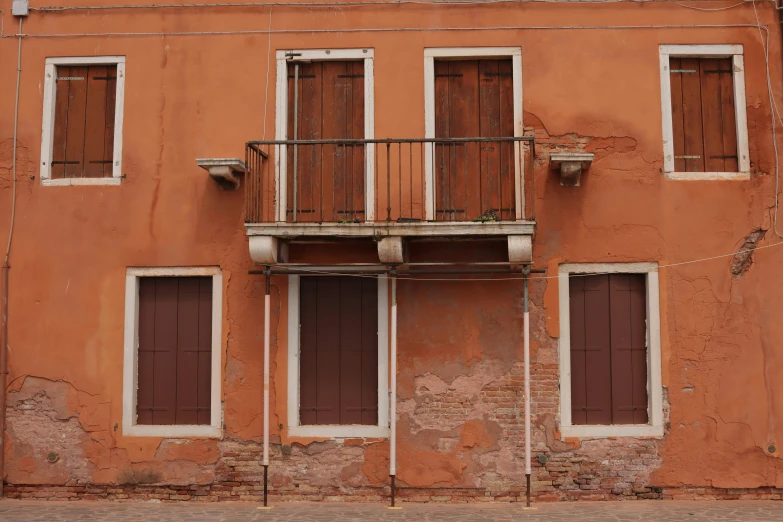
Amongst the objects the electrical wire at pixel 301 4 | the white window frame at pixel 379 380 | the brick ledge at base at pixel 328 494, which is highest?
the electrical wire at pixel 301 4

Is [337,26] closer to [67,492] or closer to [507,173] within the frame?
[507,173]

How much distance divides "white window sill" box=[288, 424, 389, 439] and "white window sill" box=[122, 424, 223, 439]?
0.86 metres

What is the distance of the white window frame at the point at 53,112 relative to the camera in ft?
28.8

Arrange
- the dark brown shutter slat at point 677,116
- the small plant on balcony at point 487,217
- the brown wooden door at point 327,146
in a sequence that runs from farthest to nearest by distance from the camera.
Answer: the brown wooden door at point 327,146 < the dark brown shutter slat at point 677,116 < the small plant on balcony at point 487,217

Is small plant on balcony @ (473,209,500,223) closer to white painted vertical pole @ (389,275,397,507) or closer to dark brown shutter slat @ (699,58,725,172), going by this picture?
white painted vertical pole @ (389,275,397,507)

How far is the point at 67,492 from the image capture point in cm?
855

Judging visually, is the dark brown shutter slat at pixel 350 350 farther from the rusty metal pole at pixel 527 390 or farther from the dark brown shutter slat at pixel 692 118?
the dark brown shutter slat at pixel 692 118

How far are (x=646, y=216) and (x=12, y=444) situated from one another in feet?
24.8

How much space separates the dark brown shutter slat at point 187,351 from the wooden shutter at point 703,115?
5.72 m

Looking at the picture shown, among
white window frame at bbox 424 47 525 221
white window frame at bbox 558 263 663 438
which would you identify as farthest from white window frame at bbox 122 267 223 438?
white window frame at bbox 558 263 663 438

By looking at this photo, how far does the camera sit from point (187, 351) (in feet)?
28.7

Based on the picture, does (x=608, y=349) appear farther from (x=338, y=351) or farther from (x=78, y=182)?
(x=78, y=182)

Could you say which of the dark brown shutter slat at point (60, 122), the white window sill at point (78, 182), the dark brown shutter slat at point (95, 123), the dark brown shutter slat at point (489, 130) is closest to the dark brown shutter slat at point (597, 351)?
the dark brown shutter slat at point (489, 130)

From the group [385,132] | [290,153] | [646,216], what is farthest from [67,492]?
[646,216]
